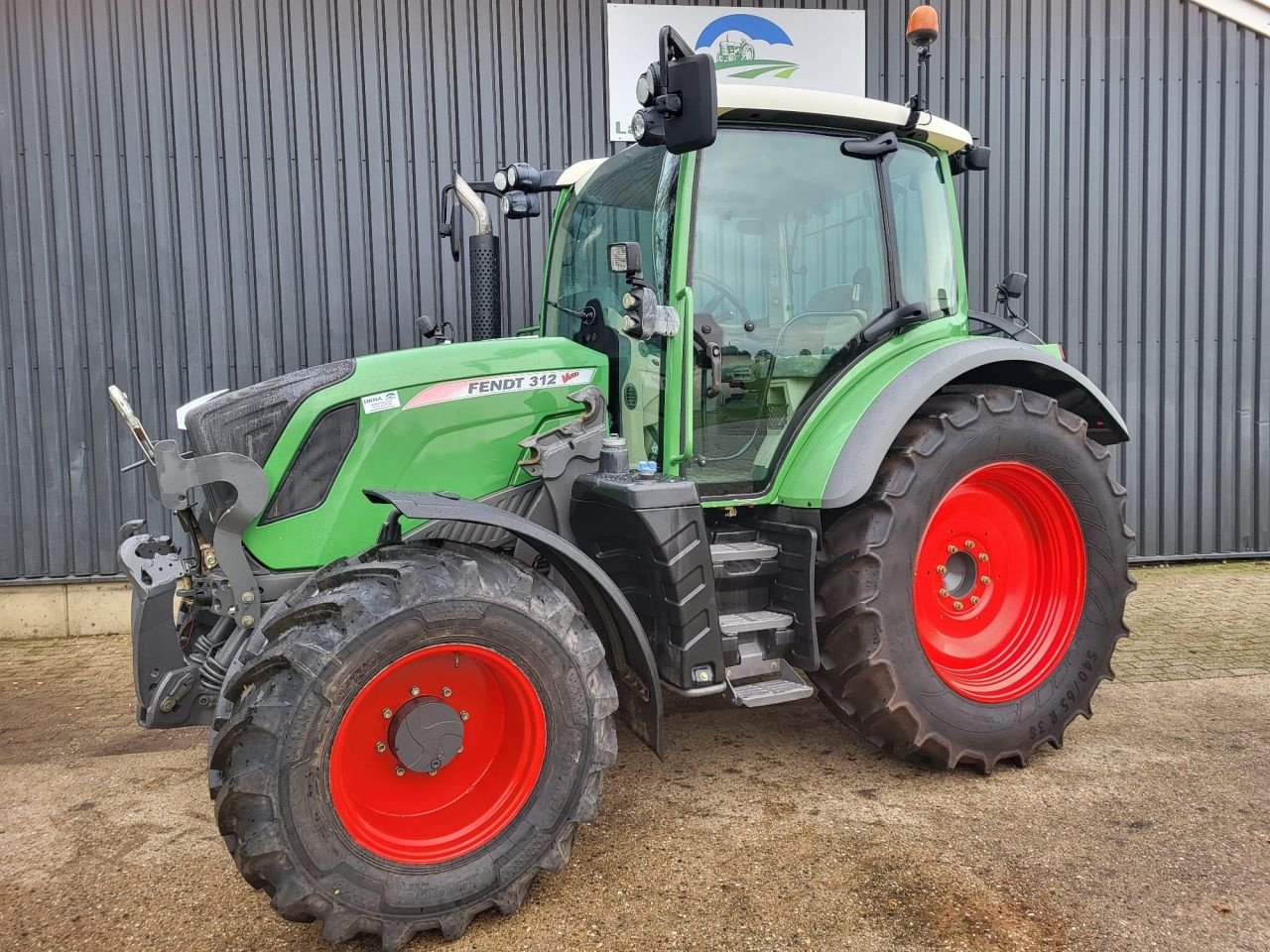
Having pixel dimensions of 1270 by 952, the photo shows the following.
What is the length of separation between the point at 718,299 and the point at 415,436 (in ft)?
3.74

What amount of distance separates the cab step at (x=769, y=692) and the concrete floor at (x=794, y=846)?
39 cm

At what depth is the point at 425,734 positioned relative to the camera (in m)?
2.31

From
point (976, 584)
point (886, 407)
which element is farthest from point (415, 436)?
point (976, 584)

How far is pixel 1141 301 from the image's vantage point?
6379mm

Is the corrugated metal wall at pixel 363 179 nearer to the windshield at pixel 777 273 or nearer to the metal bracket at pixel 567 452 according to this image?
the windshield at pixel 777 273

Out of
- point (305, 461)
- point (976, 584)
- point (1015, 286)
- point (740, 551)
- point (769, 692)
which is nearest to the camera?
point (305, 461)

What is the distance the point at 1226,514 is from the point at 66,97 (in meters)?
8.29

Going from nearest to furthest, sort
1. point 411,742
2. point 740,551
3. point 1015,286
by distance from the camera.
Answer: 1. point 411,742
2. point 740,551
3. point 1015,286

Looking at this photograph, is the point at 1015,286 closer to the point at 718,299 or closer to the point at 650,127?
the point at 718,299

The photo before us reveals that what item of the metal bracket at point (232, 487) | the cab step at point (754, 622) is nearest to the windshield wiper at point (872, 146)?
the cab step at point (754, 622)

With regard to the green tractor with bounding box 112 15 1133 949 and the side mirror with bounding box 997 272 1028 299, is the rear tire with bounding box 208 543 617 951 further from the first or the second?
the side mirror with bounding box 997 272 1028 299

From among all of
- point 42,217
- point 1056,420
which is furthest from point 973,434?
point 42,217

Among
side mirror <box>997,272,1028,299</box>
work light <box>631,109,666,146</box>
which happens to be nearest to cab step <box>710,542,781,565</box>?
work light <box>631,109,666,146</box>

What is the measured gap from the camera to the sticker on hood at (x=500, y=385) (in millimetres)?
2826
